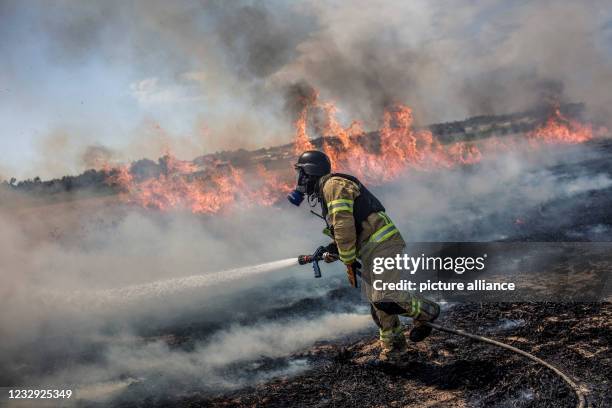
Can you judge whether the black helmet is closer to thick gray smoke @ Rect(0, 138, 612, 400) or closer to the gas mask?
the gas mask

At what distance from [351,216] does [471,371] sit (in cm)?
191

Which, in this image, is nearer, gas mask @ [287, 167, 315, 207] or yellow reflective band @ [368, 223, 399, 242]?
yellow reflective band @ [368, 223, 399, 242]

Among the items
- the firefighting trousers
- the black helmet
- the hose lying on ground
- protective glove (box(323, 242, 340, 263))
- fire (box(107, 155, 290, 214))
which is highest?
fire (box(107, 155, 290, 214))

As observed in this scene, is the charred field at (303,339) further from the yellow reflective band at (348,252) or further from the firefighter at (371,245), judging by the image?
the yellow reflective band at (348,252)

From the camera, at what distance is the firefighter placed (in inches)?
170

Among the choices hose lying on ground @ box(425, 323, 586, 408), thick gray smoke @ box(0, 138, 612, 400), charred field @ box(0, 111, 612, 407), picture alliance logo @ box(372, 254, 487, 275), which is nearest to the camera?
hose lying on ground @ box(425, 323, 586, 408)

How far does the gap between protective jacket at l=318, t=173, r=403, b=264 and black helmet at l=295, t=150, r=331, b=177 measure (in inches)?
9.4

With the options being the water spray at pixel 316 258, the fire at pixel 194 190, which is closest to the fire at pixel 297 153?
the fire at pixel 194 190

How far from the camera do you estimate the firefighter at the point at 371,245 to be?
14.2 ft

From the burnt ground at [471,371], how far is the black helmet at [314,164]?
2.15m

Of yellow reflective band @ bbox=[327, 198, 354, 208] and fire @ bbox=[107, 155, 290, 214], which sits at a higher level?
fire @ bbox=[107, 155, 290, 214]

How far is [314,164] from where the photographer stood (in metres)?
4.78

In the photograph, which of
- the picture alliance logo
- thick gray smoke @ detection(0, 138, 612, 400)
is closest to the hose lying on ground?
thick gray smoke @ detection(0, 138, 612, 400)

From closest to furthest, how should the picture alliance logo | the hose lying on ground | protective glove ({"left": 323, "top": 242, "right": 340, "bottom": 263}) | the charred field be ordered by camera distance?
1. the hose lying on ground
2. the charred field
3. protective glove ({"left": 323, "top": 242, "right": 340, "bottom": 263})
4. the picture alliance logo
